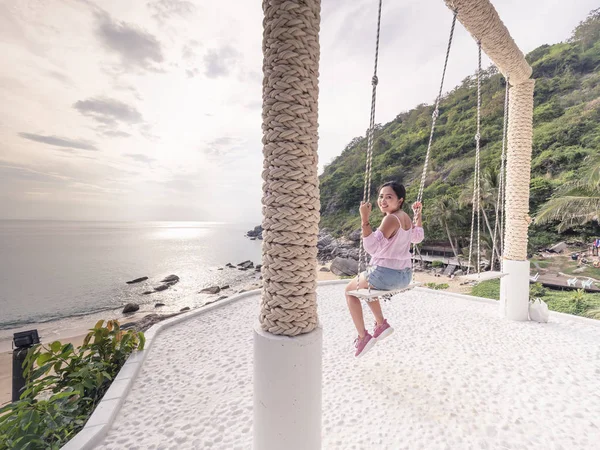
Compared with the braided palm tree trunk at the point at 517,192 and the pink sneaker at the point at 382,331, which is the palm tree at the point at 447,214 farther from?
the pink sneaker at the point at 382,331

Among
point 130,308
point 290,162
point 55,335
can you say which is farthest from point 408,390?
point 130,308

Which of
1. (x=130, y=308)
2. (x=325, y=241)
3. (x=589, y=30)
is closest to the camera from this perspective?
(x=130, y=308)

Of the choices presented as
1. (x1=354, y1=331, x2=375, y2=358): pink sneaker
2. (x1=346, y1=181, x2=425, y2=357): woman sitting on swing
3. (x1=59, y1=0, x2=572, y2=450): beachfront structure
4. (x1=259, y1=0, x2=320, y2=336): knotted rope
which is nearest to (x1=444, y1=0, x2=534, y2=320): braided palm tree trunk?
(x1=59, y1=0, x2=572, y2=450): beachfront structure

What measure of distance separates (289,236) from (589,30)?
44.8m

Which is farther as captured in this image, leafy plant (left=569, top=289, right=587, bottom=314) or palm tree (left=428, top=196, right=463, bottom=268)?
palm tree (left=428, top=196, right=463, bottom=268)

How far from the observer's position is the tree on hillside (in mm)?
27655

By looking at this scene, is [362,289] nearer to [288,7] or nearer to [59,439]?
[288,7]

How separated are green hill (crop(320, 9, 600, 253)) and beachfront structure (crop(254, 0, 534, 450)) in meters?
15.8

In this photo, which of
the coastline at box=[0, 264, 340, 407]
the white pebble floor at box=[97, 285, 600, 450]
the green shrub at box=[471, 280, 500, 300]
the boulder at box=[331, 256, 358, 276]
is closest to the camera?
the white pebble floor at box=[97, 285, 600, 450]

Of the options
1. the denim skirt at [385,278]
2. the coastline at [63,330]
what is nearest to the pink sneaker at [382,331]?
the denim skirt at [385,278]

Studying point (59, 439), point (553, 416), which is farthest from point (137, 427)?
point (553, 416)

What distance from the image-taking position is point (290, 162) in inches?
46.2

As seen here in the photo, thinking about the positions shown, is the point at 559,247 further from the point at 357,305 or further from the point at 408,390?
Answer: the point at 357,305

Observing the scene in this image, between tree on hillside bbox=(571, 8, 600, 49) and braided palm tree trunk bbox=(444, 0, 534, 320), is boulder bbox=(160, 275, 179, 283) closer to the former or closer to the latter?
braided palm tree trunk bbox=(444, 0, 534, 320)
